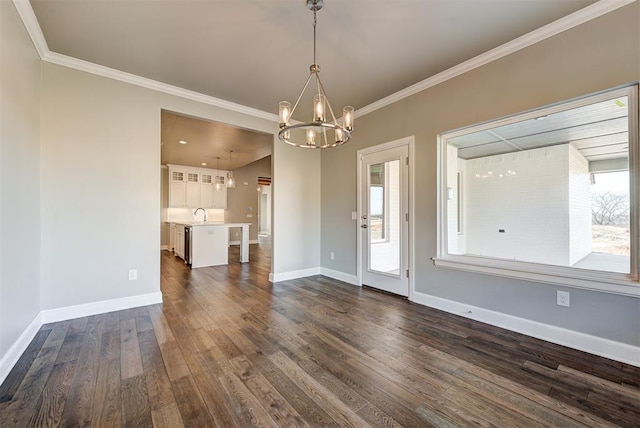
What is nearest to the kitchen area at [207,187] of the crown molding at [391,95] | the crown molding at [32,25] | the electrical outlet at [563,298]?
the crown molding at [391,95]

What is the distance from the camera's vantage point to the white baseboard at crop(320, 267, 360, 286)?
4293 mm

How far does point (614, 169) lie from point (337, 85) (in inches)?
110

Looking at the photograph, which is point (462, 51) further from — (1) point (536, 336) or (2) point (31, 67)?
(2) point (31, 67)

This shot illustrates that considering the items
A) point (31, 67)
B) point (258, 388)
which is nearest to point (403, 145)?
point (258, 388)

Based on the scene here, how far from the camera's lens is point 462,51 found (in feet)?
8.81

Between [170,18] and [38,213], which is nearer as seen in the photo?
[170,18]

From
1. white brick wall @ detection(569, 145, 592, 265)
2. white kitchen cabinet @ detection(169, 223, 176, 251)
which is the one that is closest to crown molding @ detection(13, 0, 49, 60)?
white brick wall @ detection(569, 145, 592, 265)

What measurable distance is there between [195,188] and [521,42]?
858 cm

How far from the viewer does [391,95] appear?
366cm

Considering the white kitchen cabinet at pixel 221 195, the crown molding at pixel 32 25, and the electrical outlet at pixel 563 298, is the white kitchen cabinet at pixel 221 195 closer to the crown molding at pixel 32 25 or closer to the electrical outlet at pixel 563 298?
the crown molding at pixel 32 25

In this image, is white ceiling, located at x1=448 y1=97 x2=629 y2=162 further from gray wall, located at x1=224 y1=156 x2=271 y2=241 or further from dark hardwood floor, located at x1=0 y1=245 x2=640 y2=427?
gray wall, located at x1=224 y1=156 x2=271 y2=241

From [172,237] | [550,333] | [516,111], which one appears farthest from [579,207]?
[172,237]

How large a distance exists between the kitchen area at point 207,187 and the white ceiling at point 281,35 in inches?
46.6

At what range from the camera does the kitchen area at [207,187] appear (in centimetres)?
549
